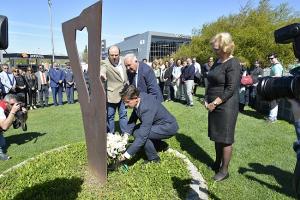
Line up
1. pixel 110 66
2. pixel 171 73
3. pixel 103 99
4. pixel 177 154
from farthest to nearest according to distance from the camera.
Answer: pixel 171 73 < pixel 110 66 < pixel 177 154 < pixel 103 99

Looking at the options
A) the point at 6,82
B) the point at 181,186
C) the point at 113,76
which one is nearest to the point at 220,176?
the point at 181,186

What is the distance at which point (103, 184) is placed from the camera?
4.54 metres

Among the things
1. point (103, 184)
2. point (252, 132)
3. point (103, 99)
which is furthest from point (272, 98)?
point (252, 132)

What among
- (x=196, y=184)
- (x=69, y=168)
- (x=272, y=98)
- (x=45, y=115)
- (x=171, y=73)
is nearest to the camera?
(x=272, y=98)

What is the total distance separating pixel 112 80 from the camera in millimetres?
6324

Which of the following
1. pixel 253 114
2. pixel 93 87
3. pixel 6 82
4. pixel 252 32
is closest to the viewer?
pixel 93 87

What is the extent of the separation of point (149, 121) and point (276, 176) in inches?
81.5

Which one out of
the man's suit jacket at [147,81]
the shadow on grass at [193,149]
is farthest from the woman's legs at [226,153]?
the man's suit jacket at [147,81]

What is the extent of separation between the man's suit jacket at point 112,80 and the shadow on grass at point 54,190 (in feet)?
6.82

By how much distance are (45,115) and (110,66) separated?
6.13 m

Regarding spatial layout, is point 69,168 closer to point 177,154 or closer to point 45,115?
point 177,154

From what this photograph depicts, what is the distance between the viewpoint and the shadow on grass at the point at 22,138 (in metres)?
7.43

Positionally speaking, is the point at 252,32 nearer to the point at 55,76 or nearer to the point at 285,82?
the point at 55,76

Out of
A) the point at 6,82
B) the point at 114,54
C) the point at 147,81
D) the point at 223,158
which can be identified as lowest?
the point at 223,158
